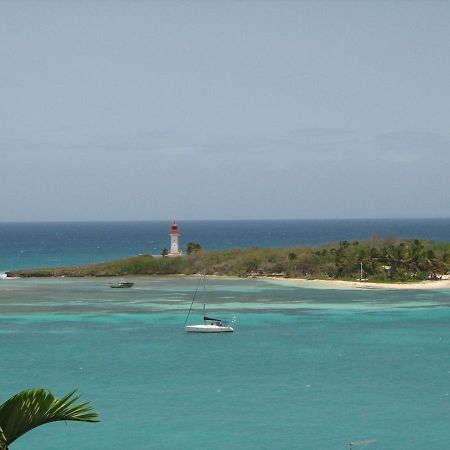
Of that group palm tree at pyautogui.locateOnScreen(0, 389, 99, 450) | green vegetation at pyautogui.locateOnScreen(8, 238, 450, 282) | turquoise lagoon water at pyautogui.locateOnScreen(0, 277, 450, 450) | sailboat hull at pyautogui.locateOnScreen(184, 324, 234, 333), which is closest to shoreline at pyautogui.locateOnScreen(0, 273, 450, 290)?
green vegetation at pyautogui.locateOnScreen(8, 238, 450, 282)

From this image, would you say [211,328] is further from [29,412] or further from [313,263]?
[29,412]

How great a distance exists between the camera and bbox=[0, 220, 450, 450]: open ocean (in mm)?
38219

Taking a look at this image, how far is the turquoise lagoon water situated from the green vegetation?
76.3 feet

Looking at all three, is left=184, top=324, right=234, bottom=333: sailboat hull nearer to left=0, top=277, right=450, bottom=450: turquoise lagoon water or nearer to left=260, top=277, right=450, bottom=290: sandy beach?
left=0, top=277, right=450, bottom=450: turquoise lagoon water

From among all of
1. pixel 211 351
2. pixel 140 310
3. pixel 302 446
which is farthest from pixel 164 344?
pixel 302 446

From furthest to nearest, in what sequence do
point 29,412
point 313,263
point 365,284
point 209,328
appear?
point 313,263, point 365,284, point 209,328, point 29,412

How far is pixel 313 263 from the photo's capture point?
129 metres

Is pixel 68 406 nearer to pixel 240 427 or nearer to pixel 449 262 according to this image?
pixel 240 427

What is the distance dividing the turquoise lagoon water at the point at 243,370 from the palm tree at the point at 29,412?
26.4 meters

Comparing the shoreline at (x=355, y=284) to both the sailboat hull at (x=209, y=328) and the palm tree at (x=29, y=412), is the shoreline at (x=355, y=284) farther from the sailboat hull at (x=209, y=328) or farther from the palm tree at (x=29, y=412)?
the palm tree at (x=29, y=412)

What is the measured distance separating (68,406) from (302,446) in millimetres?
27182

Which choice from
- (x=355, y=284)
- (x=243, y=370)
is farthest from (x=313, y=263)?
(x=243, y=370)

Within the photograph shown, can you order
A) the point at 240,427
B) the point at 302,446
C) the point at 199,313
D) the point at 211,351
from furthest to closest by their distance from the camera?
the point at 199,313 < the point at 211,351 < the point at 240,427 < the point at 302,446

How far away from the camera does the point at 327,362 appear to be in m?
56.0
